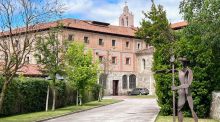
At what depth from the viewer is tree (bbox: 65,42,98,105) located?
36.1 metres

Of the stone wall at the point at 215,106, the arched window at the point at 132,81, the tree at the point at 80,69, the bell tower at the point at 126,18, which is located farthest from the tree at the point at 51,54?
the bell tower at the point at 126,18

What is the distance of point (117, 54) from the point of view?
232 ft

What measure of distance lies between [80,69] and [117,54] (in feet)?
114

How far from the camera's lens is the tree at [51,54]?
30812 millimetres

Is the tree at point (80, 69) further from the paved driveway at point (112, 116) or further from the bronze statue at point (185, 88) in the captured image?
the bronze statue at point (185, 88)

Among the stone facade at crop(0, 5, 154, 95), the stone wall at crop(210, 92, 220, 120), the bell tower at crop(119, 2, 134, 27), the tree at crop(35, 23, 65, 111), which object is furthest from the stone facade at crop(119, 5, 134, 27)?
the stone wall at crop(210, 92, 220, 120)

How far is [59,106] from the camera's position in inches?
1385

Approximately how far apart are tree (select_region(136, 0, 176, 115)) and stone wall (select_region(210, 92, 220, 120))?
260 centimetres

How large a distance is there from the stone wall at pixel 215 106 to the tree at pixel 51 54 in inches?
507

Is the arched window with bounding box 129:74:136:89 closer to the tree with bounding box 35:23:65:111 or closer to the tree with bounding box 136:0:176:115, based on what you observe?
the tree with bounding box 35:23:65:111

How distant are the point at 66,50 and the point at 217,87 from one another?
13138 mm

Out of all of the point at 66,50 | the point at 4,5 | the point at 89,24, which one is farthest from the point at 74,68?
the point at 89,24

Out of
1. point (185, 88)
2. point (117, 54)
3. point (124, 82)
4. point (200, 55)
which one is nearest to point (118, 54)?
point (117, 54)

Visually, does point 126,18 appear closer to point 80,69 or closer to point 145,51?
point 145,51
